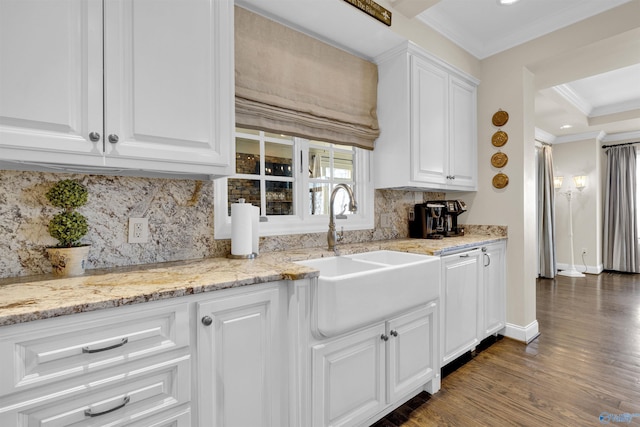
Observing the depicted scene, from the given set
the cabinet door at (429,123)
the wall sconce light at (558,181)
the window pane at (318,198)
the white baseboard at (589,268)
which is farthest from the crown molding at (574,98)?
the window pane at (318,198)

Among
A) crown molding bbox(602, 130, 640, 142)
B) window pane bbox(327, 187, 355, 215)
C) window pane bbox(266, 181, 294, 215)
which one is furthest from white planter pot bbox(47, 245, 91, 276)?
crown molding bbox(602, 130, 640, 142)

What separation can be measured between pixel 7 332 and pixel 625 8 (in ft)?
12.2

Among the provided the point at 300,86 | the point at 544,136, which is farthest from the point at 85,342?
the point at 544,136

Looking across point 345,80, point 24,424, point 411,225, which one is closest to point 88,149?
point 24,424

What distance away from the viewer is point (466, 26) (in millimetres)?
2607

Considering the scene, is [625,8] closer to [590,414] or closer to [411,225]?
[411,225]

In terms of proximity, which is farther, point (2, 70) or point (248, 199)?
point (248, 199)

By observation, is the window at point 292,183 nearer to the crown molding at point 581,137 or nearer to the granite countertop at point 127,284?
the granite countertop at point 127,284

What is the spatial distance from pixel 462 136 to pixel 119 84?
8.72 ft

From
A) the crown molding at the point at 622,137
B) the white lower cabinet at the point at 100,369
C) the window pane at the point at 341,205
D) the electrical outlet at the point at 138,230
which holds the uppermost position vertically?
the crown molding at the point at 622,137

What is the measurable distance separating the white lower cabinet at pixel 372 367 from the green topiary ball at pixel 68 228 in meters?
1.10

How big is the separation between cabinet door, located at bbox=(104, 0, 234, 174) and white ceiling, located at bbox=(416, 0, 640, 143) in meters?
1.48

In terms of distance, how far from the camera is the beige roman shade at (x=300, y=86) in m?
1.82

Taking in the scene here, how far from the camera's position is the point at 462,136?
2818mm
